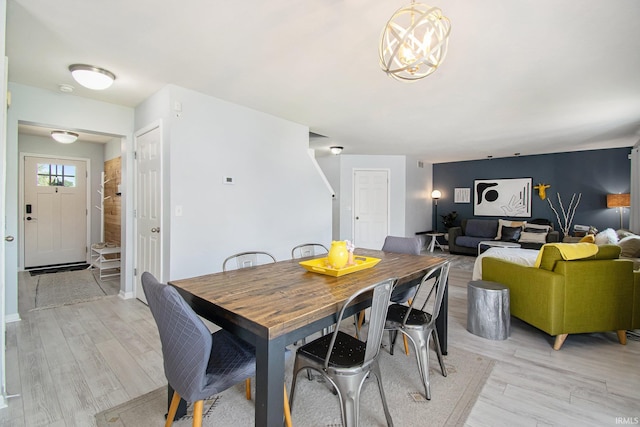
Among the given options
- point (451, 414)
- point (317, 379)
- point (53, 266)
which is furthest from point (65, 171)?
point (451, 414)

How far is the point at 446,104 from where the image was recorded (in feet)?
11.5

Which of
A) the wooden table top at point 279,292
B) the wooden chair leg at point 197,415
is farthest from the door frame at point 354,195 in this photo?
the wooden chair leg at point 197,415

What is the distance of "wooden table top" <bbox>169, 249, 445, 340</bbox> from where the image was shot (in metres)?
1.19

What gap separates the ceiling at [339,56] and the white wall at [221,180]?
215mm

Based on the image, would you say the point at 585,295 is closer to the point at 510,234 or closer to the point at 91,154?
the point at 510,234

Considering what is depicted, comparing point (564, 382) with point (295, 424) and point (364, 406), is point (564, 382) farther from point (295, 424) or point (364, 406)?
point (295, 424)

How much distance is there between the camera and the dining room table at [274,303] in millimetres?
1120

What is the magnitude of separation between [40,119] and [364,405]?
4.08 metres

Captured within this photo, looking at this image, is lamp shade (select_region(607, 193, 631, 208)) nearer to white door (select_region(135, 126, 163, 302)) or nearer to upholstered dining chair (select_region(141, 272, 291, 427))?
upholstered dining chair (select_region(141, 272, 291, 427))

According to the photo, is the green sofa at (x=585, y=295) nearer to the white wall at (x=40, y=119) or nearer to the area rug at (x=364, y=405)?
the area rug at (x=364, y=405)

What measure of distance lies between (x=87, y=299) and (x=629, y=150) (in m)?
9.39

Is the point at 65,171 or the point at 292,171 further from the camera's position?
the point at 65,171

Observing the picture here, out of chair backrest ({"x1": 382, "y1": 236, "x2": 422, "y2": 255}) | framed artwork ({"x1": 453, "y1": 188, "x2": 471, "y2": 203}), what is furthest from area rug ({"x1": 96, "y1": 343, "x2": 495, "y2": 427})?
framed artwork ({"x1": 453, "y1": 188, "x2": 471, "y2": 203})

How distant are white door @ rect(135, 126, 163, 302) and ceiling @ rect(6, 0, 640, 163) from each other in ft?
1.76
